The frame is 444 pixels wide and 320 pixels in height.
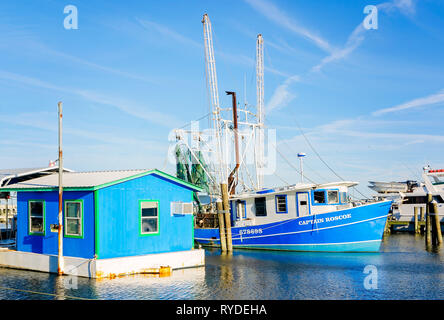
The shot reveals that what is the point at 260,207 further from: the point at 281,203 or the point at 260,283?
the point at 260,283

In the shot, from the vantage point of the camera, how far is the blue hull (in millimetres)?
28625

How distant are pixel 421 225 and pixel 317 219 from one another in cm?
2694

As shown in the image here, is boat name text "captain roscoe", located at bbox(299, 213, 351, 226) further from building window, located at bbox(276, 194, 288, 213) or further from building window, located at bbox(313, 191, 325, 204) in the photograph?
building window, located at bbox(276, 194, 288, 213)

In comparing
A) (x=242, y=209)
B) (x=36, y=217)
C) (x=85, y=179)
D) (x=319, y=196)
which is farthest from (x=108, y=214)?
(x=242, y=209)

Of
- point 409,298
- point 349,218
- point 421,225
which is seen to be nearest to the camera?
point 409,298

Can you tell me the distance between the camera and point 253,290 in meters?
16.6

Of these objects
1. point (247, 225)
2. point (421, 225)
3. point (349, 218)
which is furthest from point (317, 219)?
point (421, 225)

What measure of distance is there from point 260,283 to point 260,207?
14.6 metres

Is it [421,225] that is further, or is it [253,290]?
[421,225]

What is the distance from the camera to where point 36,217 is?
20.8 metres

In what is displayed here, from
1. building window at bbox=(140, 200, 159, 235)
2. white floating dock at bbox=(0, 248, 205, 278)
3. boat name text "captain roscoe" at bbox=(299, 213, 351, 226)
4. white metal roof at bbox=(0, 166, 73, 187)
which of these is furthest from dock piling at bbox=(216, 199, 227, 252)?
building window at bbox=(140, 200, 159, 235)

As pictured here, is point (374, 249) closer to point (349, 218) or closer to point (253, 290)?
point (349, 218)
